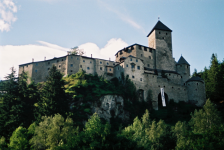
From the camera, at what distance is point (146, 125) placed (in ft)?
168

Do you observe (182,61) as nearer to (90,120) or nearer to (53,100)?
(53,100)

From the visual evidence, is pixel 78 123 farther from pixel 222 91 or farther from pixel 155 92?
pixel 222 91

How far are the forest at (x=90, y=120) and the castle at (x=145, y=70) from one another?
2.73m

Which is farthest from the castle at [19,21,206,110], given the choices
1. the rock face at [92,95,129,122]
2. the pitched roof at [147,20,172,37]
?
the rock face at [92,95,129,122]

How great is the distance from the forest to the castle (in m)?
2.73

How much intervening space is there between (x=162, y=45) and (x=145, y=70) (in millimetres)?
14540

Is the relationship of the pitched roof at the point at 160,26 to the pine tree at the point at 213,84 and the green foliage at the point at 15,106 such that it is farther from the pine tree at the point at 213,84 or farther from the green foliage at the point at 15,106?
the green foliage at the point at 15,106

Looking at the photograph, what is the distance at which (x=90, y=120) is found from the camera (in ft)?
125

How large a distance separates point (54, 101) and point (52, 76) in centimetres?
712

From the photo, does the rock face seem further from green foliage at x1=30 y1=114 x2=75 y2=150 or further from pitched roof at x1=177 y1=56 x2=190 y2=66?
pitched roof at x1=177 y1=56 x2=190 y2=66

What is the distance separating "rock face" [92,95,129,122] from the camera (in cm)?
5855

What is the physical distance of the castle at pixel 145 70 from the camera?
68562 mm

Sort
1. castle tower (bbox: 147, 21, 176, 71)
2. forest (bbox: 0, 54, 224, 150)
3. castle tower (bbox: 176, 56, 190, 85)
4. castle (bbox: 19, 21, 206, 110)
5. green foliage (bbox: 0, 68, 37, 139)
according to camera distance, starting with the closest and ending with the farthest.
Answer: forest (bbox: 0, 54, 224, 150) → green foliage (bbox: 0, 68, 37, 139) → castle (bbox: 19, 21, 206, 110) → castle tower (bbox: 176, 56, 190, 85) → castle tower (bbox: 147, 21, 176, 71)

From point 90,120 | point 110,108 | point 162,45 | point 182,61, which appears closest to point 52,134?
point 90,120
